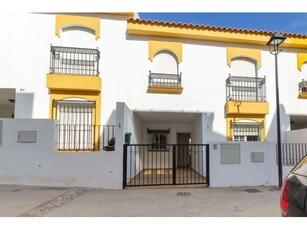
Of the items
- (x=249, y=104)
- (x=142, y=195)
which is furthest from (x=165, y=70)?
(x=142, y=195)

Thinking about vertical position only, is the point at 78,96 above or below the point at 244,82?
below

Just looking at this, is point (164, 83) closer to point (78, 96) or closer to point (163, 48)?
point (163, 48)

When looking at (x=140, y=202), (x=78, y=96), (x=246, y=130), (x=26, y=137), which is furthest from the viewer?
(x=246, y=130)

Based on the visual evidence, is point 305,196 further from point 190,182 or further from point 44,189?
point 44,189

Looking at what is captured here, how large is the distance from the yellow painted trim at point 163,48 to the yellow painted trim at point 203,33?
0.38m

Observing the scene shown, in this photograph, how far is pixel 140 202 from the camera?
247 inches

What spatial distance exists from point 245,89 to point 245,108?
43.6 inches

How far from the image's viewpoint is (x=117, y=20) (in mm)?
10906

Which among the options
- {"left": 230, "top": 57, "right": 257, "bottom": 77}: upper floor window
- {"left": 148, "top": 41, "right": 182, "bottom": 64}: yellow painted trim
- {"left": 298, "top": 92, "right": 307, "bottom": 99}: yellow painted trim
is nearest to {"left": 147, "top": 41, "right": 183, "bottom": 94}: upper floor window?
{"left": 148, "top": 41, "right": 182, "bottom": 64}: yellow painted trim

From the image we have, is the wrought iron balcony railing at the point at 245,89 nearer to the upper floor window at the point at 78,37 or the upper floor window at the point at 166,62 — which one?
the upper floor window at the point at 166,62

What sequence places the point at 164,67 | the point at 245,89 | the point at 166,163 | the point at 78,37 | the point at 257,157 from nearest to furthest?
the point at 257,157, the point at 78,37, the point at 164,67, the point at 245,89, the point at 166,163

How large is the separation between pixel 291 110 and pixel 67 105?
35.8 feet

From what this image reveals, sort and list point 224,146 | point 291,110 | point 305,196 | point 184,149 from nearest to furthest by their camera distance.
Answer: point 305,196 < point 224,146 < point 291,110 < point 184,149

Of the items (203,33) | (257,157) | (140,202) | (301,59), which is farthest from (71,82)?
(301,59)
